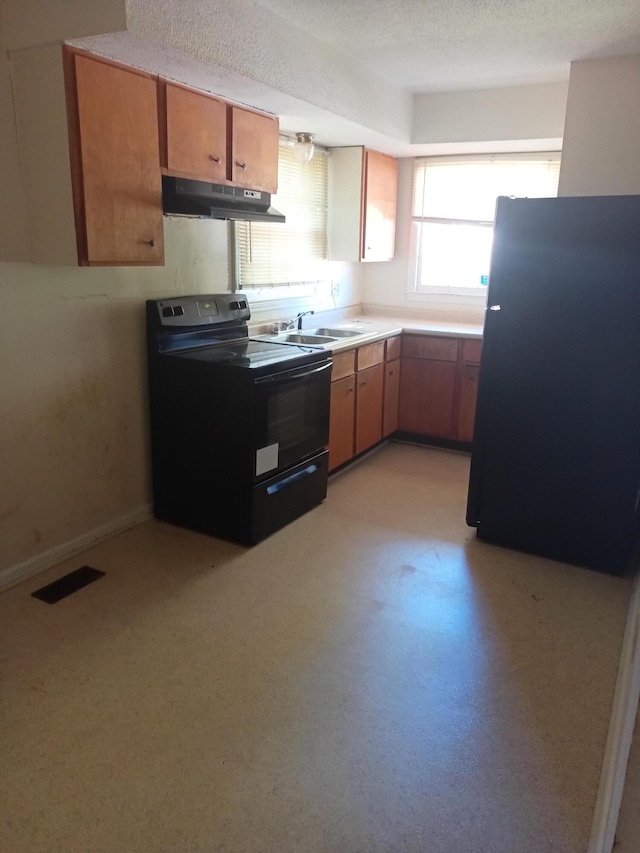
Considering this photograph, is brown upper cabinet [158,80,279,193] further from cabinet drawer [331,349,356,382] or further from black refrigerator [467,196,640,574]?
black refrigerator [467,196,640,574]

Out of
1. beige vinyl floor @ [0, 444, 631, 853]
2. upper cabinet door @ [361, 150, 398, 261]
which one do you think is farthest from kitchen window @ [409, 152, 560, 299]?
beige vinyl floor @ [0, 444, 631, 853]

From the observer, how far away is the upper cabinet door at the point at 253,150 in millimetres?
3162

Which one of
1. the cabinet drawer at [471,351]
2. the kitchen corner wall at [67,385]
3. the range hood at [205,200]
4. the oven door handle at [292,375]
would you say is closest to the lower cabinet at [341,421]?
the oven door handle at [292,375]

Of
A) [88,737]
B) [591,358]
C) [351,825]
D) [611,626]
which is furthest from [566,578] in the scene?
[88,737]

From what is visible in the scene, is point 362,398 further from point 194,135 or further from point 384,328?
point 194,135

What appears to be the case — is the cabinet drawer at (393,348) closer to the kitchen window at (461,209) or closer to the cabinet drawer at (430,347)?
the cabinet drawer at (430,347)

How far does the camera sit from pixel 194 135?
290cm

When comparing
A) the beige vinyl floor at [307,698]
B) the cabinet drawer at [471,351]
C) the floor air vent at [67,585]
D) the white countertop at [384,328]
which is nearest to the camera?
the beige vinyl floor at [307,698]

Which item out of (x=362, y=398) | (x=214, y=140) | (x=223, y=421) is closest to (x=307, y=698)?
(x=223, y=421)

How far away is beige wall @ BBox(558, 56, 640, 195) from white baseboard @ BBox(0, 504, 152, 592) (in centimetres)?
290

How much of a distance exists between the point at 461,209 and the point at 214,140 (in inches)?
98.6

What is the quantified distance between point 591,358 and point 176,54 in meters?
2.18

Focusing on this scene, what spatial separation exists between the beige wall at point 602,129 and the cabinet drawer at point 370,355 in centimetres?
147

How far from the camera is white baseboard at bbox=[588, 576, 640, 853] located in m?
1.32
